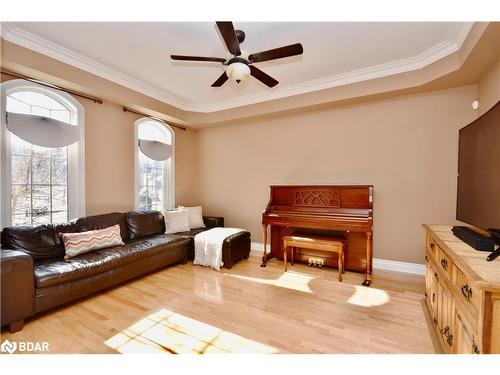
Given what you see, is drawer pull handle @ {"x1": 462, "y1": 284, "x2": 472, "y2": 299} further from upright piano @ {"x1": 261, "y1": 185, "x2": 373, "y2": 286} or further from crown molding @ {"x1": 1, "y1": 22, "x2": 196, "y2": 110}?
crown molding @ {"x1": 1, "y1": 22, "x2": 196, "y2": 110}

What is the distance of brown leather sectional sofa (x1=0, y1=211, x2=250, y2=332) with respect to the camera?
1.87 metres

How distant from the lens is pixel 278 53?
195 cm

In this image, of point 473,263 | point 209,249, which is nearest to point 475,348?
point 473,263

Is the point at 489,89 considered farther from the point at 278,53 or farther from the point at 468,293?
the point at 468,293

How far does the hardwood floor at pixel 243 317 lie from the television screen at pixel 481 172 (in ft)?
3.36

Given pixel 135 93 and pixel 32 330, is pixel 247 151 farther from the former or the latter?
pixel 32 330

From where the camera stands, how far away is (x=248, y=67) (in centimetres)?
206

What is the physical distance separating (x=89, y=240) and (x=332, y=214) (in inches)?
118

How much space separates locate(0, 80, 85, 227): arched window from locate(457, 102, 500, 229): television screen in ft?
13.3

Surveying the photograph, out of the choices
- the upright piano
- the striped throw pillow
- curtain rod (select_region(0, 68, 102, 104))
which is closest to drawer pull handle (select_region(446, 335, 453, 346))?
the upright piano

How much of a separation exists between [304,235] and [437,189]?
5.89 ft

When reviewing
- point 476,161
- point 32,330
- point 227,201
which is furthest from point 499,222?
point 227,201

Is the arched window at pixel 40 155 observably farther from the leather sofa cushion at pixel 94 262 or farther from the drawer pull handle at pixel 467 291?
the drawer pull handle at pixel 467 291
